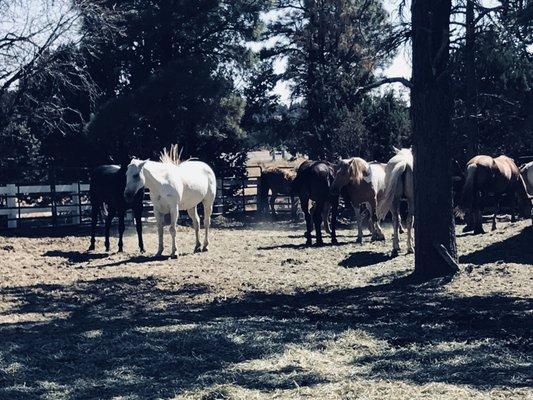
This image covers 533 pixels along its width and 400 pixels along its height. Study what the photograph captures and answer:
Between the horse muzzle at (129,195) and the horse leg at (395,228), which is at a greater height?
the horse muzzle at (129,195)

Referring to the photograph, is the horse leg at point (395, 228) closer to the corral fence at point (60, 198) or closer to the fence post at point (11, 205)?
the corral fence at point (60, 198)

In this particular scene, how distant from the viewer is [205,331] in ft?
23.8

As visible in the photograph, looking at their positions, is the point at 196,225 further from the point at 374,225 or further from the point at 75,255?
the point at 374,225

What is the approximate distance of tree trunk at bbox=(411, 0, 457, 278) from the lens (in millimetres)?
10188

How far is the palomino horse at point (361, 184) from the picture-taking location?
14.8 metres

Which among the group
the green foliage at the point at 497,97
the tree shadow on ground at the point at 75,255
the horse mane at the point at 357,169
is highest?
the green foliage at the point at 497,97

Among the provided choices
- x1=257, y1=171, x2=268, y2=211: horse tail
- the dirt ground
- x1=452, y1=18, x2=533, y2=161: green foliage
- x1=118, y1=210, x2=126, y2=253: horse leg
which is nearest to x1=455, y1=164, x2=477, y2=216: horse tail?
x1=452, y1=18, x2=533, y2=161: green foliage

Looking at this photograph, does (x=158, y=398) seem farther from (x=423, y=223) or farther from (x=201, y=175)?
(x=201, y=175)

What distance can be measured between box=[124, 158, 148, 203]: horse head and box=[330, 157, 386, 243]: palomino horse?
387 cm

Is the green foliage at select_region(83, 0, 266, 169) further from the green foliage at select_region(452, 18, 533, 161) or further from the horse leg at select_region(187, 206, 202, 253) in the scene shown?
the horse leg at select_region(187, 206, 202, 253)

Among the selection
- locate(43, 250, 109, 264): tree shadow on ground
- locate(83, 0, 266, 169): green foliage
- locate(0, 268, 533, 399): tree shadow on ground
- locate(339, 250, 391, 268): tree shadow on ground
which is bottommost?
locate(0, 268, 533, 399): tree shadow on ground

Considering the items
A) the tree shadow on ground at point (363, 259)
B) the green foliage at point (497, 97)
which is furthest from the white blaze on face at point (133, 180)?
the green foliage at point (497, 97)

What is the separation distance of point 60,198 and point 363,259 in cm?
1423

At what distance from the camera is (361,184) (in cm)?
1520
